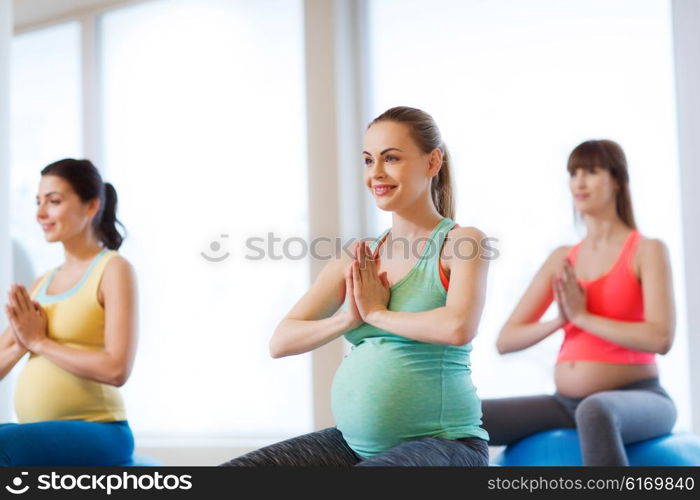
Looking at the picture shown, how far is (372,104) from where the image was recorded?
320 centimetres

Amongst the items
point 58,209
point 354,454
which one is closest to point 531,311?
point 354,454

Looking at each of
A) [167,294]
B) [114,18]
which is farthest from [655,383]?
[114,18]

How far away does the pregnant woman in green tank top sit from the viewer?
133 centimetres

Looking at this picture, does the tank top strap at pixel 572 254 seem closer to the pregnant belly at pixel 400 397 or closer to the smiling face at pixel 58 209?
the pregnant belly at pixel 400 397

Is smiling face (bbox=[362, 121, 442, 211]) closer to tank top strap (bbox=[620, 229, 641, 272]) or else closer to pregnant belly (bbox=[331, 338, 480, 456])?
pregnant belly (bbox=[331, 338, 480, 456])

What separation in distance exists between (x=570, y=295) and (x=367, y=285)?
970 mm

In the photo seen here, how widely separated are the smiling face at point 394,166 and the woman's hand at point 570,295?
33.4 inches

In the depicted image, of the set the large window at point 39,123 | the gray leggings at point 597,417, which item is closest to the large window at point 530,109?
the gray leggings at point 597,417

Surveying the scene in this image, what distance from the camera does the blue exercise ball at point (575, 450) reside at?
6.25 feet

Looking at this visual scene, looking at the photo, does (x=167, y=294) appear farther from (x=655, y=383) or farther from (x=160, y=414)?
(x=655, y=383)

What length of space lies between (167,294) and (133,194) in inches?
21.6

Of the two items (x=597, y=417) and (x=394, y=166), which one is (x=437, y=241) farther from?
(x=597, y=417)

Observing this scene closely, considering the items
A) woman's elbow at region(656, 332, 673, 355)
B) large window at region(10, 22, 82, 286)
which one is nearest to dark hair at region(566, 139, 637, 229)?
woman's elbow at region(656, 332, 673, 355)

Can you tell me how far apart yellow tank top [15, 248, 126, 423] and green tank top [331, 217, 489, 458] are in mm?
805
